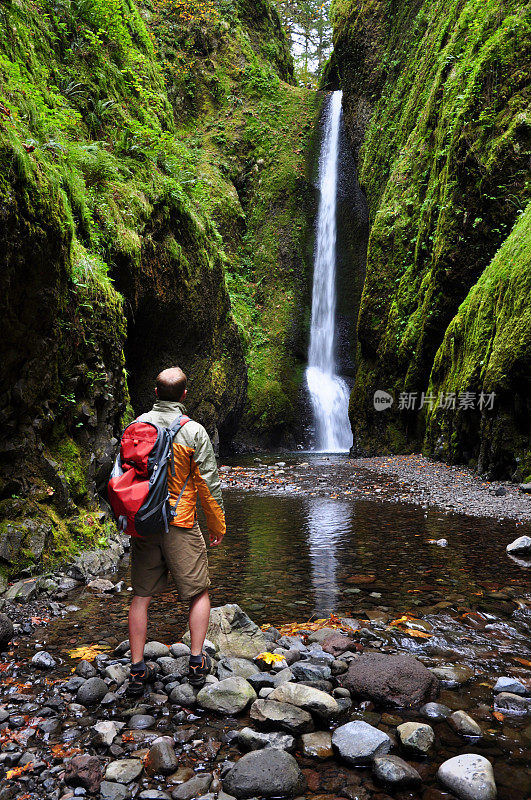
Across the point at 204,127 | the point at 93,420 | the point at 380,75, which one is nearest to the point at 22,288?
the point at 93,420

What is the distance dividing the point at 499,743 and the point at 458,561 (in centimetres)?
295

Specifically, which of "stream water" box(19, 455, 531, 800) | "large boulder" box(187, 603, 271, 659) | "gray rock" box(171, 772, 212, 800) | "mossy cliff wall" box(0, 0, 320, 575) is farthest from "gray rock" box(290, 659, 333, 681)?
"mossy cliff wall" box(0, 0, 320, 575)

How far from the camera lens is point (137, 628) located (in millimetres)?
2703

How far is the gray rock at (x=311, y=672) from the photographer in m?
2.63

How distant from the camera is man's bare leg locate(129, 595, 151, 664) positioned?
8.82 ft

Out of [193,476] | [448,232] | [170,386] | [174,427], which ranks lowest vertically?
[193,476]

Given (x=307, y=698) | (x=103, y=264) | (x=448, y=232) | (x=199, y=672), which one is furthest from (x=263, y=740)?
(x=448, y=232)

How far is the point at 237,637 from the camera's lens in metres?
3.18

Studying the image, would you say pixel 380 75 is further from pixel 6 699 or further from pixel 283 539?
pixel 6 699

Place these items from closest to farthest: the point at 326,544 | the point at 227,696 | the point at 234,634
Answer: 1. the point at 227,696
2. the point at 234,634
3. the point at 326,544

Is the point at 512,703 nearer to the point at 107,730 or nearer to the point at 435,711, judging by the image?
the point at 435,711

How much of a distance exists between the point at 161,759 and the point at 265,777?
Result: 0.45 metres

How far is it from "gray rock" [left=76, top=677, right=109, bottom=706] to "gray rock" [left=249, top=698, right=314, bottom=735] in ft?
2.72

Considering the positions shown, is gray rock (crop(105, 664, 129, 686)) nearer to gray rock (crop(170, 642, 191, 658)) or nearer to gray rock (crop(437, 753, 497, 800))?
gray rock (crop(170, 642, 191, 658))
